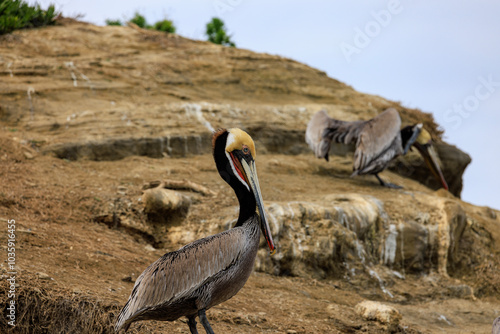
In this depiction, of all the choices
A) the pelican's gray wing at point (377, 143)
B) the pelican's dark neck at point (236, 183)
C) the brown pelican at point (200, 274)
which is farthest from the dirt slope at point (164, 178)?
the pelican's dark neck at point (236, 183)

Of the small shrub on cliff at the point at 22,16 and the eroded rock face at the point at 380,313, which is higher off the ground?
the small shrub on cliff at the point at 22,16

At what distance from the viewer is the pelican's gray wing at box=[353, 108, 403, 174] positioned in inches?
377

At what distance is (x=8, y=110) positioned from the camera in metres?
9.25

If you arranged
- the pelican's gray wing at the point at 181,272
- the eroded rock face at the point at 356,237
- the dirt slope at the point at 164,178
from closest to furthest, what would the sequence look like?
the pelican's gray wing at the point at 181,272
the dirt slope at the point at 164,178
the eroded rock face at the point at 356,237

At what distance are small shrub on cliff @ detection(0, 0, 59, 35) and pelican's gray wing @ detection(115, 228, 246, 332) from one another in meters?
9.50

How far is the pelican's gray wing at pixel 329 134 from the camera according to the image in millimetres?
9863

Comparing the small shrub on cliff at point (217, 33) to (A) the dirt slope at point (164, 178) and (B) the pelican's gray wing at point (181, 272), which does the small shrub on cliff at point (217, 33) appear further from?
(B) the pelican's gray wing at point (181, 272)

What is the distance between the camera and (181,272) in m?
3.84

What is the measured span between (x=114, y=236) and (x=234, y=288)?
3.07 meters

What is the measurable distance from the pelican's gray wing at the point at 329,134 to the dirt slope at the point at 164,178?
600mm

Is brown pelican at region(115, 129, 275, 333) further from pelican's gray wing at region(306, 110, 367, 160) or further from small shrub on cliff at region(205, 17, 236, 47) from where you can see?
small shrub on cliff at region(205, 17, 236, 47)

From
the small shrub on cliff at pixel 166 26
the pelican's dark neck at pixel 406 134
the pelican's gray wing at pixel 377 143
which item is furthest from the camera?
the small shrub on cliff at pixel 166 26

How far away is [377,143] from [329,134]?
925 millimetres

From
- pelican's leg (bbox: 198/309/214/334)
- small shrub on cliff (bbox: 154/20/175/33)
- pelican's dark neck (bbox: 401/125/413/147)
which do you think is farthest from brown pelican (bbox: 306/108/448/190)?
small shrub on cliff (bbox: 154/20/175/33)
